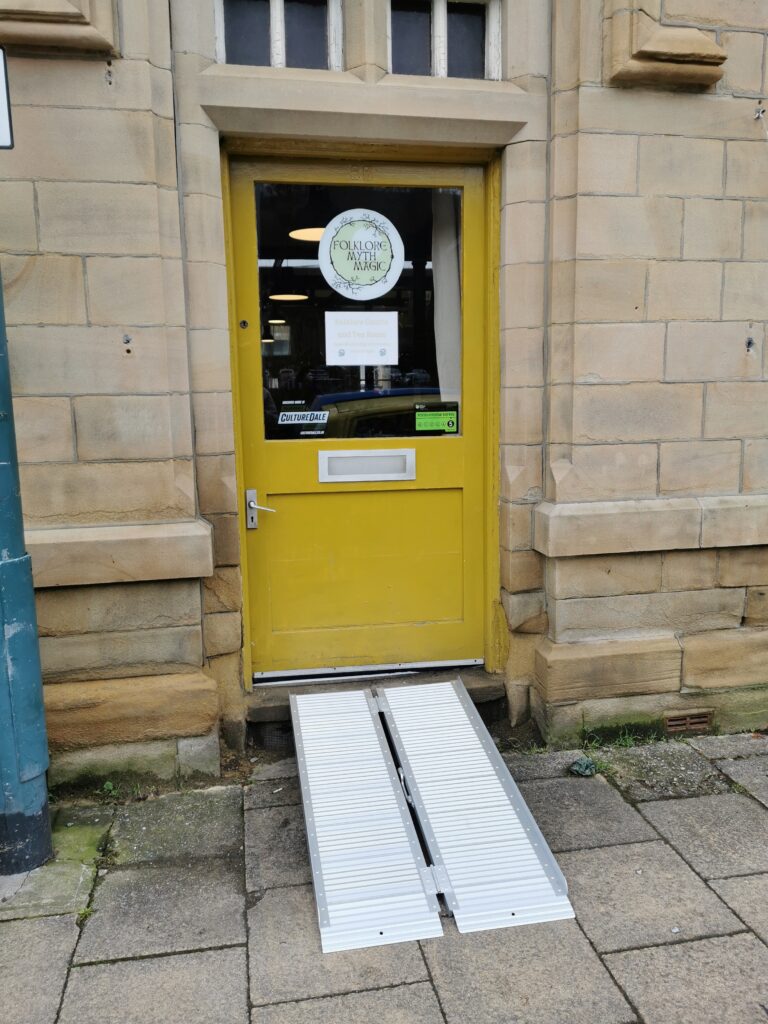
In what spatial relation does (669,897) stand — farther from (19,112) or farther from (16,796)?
(19,112)

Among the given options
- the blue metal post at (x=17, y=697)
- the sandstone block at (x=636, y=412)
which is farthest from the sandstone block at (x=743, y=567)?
the blue metal post at (x=17, y=697)

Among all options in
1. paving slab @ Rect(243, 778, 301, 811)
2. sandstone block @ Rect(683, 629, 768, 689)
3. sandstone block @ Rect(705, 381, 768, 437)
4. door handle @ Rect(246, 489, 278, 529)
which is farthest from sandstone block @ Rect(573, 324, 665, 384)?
paving slab @ Rect(243, 778, 301, 811)

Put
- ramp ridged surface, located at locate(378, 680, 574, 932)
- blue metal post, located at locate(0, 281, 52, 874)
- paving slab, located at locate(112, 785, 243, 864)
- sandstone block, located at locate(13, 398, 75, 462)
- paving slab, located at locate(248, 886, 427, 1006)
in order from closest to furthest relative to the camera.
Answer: paving slab, located at locate(248, 886, 427, 1006), ramp ridged surface, located at locate(378, 680, 574, 932), blue metal post, located at locate(0, 281, 52, 874), paving slab, located at locate(112, 785, 243, 864), sandstone block, located at locate(13, 398, 75, 462)

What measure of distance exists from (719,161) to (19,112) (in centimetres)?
324

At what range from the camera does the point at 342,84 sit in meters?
3.54

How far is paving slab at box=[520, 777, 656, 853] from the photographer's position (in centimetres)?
319

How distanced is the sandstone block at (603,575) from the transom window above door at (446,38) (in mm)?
2438

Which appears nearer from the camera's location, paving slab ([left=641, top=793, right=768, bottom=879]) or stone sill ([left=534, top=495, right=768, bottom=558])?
paving slab ([left=641, top=793, right=768, bottom=879])

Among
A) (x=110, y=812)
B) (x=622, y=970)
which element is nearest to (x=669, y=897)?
(x=622, y=970)

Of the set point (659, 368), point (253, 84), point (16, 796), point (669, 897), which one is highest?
point (253, 84)

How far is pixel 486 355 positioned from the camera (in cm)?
405

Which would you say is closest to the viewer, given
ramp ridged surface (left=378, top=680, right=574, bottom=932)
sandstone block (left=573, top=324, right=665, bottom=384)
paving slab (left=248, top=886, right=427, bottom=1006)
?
paving slab (left=248, top=886, right=427, bottom=1006)

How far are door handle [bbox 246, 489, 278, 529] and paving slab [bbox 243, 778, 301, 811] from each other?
1.25 meters

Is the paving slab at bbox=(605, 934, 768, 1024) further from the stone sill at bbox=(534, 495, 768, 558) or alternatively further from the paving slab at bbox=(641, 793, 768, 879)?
the stone sill at bbox=(534, 495, 768, 558)
